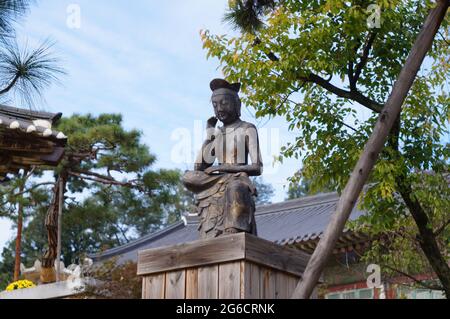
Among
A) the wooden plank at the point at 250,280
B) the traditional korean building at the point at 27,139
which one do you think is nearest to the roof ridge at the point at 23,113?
the traditional korean building at the point at 27,139

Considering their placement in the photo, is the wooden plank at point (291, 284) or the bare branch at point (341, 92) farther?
the bare branch at point (341, 92)

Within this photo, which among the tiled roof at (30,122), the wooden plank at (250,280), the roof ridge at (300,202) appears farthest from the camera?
the roof ridge at (300,202)

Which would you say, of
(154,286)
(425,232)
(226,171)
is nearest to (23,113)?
(226,171)

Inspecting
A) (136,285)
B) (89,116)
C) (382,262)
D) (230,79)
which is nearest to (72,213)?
(89,116)

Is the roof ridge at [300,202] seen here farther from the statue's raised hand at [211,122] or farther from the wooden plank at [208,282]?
the wooden plank at [208,282]

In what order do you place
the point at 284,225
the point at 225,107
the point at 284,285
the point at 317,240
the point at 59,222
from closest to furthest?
the point at 284,285 < the point at 225,107 < the point at 317,240 < the point at 59,222 < the point at 284,225

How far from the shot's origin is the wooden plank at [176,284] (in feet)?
17.3

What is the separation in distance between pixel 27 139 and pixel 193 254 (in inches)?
105

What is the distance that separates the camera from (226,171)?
18.9 feet

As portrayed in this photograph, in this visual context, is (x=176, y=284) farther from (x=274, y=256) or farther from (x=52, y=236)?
(x=52, y=236)

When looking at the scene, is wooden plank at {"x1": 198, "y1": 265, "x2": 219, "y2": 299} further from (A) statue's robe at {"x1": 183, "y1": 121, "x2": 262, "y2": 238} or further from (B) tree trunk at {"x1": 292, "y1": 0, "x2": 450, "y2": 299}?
(B) tree trunk at {"x1": 292, "y1": 0, "x2": 450, "y2": 299}

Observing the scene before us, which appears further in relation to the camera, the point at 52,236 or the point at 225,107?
the point at 52,236

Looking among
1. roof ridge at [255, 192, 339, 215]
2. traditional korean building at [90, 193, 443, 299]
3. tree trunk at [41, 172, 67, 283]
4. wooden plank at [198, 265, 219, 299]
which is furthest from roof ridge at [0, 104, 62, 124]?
roof ridge at [255, 192, 339, 215]
